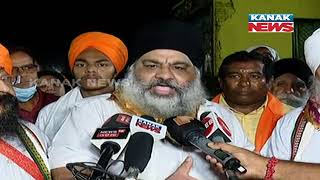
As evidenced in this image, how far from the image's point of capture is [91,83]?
426 cm

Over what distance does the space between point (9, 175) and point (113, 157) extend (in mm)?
584

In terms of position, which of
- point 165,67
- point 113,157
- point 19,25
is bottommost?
point 19,25

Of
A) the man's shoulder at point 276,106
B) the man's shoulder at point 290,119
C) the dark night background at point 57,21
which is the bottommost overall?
the dark night background at point 57,21

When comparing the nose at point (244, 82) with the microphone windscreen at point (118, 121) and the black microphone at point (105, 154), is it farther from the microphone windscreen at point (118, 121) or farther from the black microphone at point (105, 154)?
the black microphone at point (105, 154)

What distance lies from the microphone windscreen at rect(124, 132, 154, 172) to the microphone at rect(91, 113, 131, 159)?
0.19ft

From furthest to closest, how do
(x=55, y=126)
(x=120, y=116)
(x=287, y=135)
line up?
(x=55, y=126) < (x=287, y=135) < (x=120, y=116)

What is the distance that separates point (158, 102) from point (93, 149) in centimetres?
37

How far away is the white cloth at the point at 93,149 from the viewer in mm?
2850

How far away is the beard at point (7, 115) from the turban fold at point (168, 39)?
61cm

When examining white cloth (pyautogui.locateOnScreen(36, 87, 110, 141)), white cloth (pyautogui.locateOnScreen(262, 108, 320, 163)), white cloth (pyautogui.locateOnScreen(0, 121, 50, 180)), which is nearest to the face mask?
white cloth (pyautogui.locateOnScreen(36, 87, 110, 141))

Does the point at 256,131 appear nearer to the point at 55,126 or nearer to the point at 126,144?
the point at 55,126

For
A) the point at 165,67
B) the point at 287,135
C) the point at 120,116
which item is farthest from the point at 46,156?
the point at 287,135

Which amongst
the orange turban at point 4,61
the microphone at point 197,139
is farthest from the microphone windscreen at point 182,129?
the orange turban at point 4,61

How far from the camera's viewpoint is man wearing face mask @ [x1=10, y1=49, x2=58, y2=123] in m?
4.87
